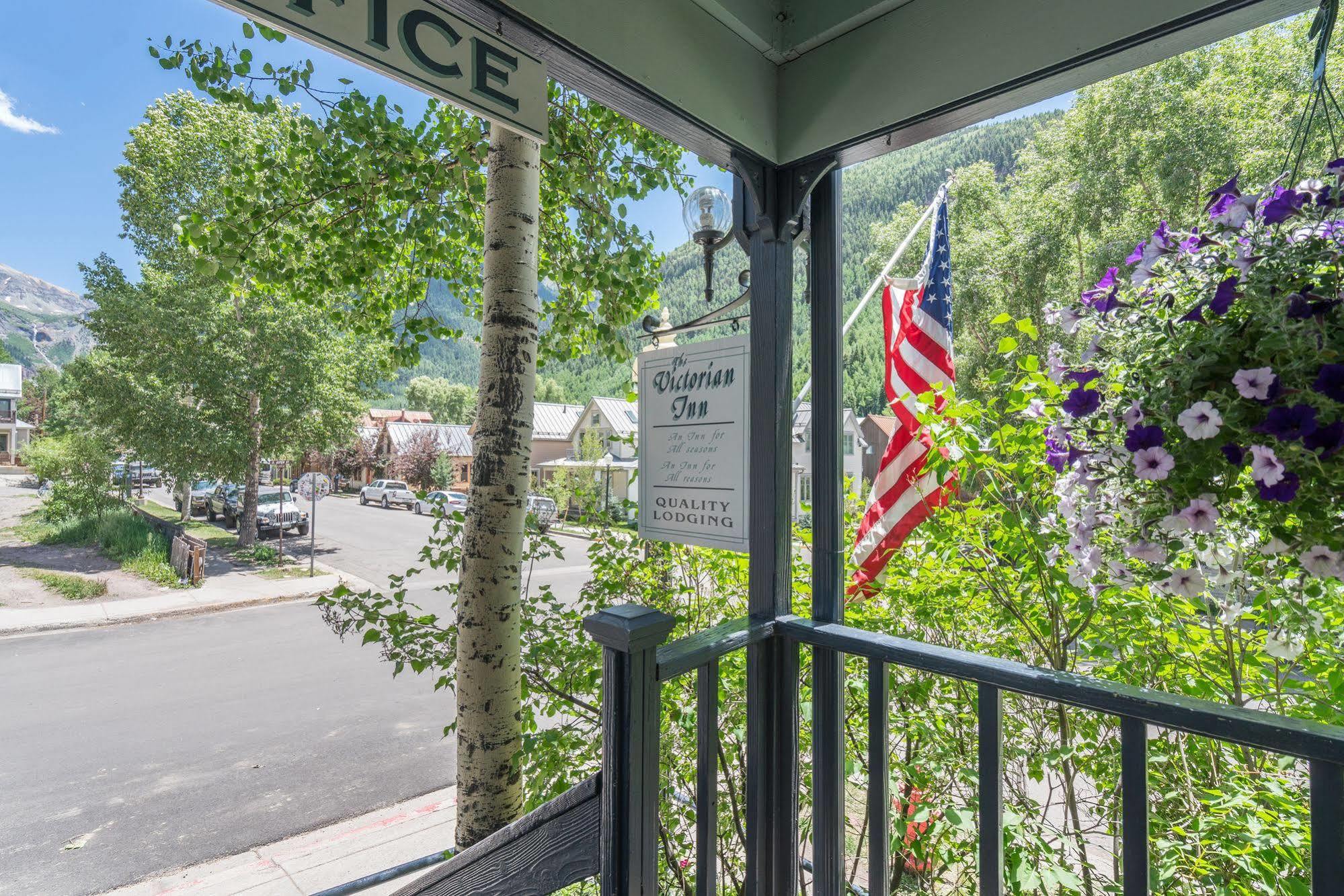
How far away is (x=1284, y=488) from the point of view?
0.72 metres

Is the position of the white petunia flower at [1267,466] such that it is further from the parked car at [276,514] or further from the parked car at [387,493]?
the parked car at [387,493]

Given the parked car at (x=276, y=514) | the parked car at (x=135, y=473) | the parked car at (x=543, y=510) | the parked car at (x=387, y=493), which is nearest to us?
the parked car at (x=543, y=510)

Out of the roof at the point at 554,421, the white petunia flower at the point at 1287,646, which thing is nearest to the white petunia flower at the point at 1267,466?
the white petunia flower at the point at 1287,646

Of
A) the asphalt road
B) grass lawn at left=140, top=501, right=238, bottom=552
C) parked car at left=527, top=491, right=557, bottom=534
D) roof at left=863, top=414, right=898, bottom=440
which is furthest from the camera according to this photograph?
grass lawn at left=140, top=501, right=238, bottom=552

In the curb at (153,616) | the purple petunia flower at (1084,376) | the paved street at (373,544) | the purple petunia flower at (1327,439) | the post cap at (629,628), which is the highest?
the purple petunia flower at (1084,376)

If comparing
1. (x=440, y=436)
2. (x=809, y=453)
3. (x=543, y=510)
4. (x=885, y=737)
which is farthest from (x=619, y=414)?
(x=440, y=436)

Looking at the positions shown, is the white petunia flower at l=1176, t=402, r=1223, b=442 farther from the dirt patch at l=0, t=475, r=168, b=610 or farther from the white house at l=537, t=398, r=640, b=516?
the dirt patch at l=0, t=475, r=168, b=610

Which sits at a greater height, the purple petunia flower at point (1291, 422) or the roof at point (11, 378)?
the roof at point (11, 378)

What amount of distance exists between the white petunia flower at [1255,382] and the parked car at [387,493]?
32.6 ft

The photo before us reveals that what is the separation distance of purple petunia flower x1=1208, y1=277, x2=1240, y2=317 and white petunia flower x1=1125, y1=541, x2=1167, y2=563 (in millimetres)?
337

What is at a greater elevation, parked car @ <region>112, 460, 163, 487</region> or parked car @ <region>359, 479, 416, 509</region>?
parked car @ <region>112, 460, 163, 487</region>

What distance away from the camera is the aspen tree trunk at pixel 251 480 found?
620 cm

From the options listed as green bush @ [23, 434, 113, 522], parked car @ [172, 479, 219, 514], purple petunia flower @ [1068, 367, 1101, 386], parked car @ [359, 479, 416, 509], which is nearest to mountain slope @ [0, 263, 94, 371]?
green bush @ [23, 434, 113, 522]

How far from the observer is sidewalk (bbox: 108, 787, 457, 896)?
9.91 ft
